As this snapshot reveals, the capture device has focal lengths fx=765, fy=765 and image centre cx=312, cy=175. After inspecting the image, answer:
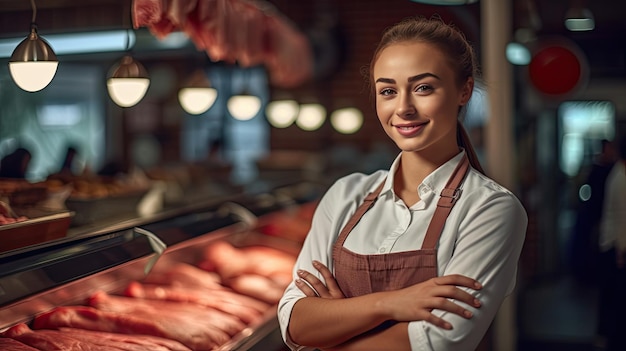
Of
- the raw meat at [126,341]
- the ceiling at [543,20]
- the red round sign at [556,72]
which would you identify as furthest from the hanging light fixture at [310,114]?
the raw meat at [126,341]

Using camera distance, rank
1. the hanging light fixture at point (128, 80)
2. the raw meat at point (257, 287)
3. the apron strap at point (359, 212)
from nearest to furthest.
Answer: the apron strap at point (359, 212), the hanging light fixture at point (128, 80), the raw meat at point (257, 287)

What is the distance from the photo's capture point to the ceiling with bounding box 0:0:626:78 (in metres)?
10.1

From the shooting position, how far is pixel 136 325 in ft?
10.4

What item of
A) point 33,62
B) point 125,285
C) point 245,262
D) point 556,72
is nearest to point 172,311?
point 125,285

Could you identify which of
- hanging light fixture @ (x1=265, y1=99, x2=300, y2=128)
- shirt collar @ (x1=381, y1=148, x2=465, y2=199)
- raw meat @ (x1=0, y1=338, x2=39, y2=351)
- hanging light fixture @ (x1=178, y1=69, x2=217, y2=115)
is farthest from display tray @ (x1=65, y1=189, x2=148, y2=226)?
hanging light fixture @ (x1=265, y1=99, x2=300, y2=128)

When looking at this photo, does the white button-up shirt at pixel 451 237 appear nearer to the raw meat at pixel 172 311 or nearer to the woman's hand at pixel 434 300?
the woman's hand at pixel 434 300

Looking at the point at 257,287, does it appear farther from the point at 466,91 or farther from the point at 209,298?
the point at 466,91

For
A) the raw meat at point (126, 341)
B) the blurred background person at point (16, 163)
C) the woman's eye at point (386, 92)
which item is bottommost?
the raw meat at point (126, 341)

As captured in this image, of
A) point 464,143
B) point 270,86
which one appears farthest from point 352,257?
point 270,86

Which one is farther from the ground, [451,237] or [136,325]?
[451,237]

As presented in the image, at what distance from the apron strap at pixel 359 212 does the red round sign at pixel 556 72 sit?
A: 6043mm

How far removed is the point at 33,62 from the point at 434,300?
184 cm

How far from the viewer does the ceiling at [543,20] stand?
33.3 feet

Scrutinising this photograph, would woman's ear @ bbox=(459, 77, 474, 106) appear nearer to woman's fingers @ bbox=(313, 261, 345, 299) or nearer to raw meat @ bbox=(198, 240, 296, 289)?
woman's fingers @ bbox=(313, 261, 345, 299)
